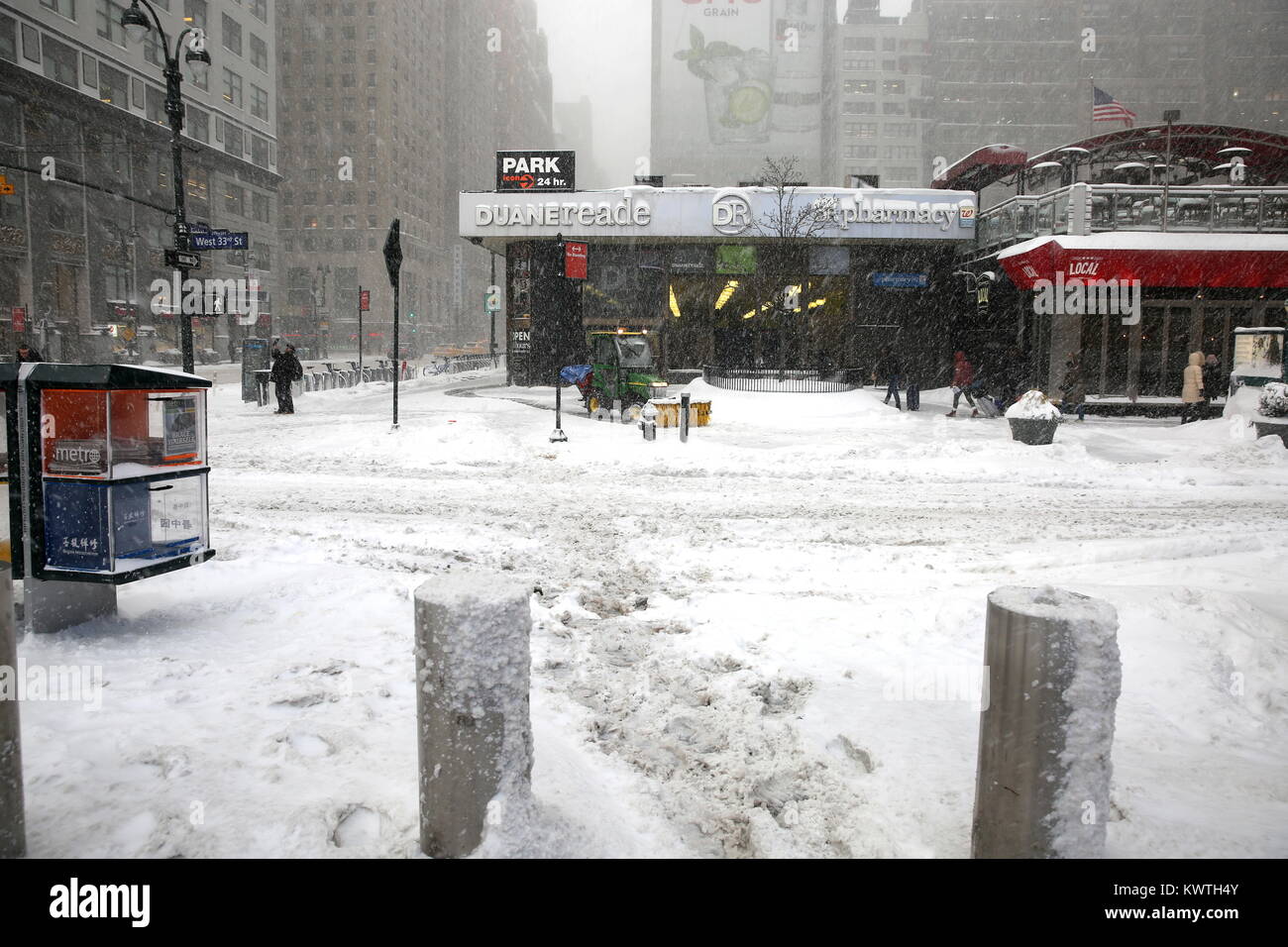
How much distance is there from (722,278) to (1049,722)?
104ft

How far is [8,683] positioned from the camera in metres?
2.48

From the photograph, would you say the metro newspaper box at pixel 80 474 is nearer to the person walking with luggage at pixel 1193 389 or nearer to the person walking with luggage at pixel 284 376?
the person walking with luggage at pixel 284 376

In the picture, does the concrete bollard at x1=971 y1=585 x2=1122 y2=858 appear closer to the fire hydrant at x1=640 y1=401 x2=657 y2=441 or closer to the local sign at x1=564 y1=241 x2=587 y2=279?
the fire hydrant at x1=640 y1=401 x2=657 y2=441

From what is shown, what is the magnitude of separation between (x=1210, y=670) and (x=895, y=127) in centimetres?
13901

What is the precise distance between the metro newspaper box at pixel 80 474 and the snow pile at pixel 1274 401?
16.5 m

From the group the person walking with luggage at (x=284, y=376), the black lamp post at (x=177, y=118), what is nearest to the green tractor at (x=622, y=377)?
the person walking with luggage at (x=284, y=376)

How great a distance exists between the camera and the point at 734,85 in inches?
5763

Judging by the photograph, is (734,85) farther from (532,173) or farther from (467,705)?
(467,705)

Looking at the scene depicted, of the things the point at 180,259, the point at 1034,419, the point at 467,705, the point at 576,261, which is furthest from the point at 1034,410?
the point at 180,259

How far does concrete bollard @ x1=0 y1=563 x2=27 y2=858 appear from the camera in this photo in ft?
8.18

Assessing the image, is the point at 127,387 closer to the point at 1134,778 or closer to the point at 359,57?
the point at 1134,778

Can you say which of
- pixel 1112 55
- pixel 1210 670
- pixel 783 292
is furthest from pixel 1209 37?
pixel 1210 670

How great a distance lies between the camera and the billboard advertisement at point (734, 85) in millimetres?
144000

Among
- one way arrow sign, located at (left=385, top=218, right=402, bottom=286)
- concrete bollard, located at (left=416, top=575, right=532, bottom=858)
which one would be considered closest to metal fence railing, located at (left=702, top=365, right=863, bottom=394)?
one way arrow sign, located at (left=385, top=218, right=402, bottom=286)
